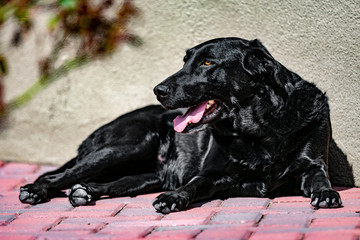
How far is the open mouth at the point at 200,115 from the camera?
3.72 m

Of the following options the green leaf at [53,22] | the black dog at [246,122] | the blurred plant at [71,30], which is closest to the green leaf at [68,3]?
the blurred plant at [71,30]

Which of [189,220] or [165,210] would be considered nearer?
[189,220]

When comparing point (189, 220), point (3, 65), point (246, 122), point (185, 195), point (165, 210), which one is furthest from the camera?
point (3, 65)

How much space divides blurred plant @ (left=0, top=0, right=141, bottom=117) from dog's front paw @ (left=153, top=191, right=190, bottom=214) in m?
1.76

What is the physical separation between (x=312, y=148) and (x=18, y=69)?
283cm

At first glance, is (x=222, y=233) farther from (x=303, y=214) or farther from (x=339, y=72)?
(x=339, y=72)

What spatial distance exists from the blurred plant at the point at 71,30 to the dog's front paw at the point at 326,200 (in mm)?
2137

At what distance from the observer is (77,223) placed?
3309mm

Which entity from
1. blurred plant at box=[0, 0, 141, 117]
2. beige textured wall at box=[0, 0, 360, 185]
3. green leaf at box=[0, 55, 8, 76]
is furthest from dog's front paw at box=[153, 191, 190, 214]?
green leaf at box=[0, 55, 8, 76]

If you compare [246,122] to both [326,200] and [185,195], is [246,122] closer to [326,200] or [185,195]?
[185,195]

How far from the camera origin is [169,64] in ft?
15.4

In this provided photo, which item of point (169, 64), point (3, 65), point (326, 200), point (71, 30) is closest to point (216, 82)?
point (326, 200)

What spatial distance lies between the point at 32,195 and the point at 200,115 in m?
1.21

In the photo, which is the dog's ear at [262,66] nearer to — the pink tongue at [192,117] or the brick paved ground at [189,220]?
the pink tongue at [192,117]
